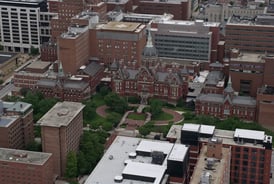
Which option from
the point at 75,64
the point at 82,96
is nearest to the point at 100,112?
the point at 82,96

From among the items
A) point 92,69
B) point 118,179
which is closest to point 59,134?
point 118,179

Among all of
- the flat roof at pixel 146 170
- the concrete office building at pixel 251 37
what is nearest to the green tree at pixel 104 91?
the concrete office building at pixel 251 37

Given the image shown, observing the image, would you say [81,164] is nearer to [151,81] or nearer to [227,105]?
[151,81]

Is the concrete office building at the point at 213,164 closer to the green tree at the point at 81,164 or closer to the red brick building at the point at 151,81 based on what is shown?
the green tree at the point at 81,164

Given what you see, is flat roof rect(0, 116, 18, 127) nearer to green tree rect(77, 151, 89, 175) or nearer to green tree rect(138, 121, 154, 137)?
green tree rect(77, 151, 89, 175)

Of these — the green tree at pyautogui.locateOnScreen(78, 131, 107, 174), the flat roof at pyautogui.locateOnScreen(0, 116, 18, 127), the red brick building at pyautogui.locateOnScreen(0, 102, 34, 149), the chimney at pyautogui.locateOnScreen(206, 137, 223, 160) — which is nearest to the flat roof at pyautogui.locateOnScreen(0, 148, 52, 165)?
the red brick building at pyautogui.locateOnScreen(0, 102, 34, 149)

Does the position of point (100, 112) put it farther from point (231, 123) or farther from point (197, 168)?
point (197, 168)
